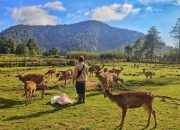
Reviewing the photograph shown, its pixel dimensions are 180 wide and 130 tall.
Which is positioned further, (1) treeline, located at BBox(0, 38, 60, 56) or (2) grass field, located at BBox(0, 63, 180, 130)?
(1) treeline, located at BBox(0, 38, 60, 56)

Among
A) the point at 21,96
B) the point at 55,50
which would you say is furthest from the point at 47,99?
the point at 55,50

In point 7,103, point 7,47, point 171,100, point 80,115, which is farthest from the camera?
point 7,47

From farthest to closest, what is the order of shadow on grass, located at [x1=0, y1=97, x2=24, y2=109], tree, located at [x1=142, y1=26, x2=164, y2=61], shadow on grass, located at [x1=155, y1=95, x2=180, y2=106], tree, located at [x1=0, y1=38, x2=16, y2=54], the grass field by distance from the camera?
1. tree, located at [x1=142, y1=26, x2=164, y2=61]
2. tree, located at [x1=0, y1=38, x2=16, y2=54]
3. shadow on grass, located at [x1=155, y1=95, x2=180, y2=106]
4. shadow on grass, located at [x1=0, y1=97, x2=24, y2=109]
5. the grass field

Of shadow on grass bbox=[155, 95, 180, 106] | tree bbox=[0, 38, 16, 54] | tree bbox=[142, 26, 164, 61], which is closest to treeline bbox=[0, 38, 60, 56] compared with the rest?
tree bbox=[0, 38, 16, 54]

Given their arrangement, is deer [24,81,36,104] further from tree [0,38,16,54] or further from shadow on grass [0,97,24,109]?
tree [0,38,16,54]

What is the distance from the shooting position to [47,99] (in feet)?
71.1

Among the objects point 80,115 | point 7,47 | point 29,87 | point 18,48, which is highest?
point 7,47

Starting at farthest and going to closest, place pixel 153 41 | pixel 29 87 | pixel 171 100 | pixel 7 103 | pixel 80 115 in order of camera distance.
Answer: pixel 153 41
pixel 171 100
pixel 7 103
pixel 29 87
pixel 80 115

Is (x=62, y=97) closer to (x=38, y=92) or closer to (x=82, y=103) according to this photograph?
(x=82, y=103)

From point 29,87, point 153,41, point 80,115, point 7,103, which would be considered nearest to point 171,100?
point 80,115

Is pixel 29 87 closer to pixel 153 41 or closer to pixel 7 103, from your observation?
pixel 7 103

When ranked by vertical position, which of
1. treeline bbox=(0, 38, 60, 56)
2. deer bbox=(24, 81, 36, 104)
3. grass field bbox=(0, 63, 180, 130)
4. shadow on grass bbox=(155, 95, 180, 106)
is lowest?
grass field bbox=(0, 63, 180, 130)

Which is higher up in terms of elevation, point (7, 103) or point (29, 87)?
point (29, 87)

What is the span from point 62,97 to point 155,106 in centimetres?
549
